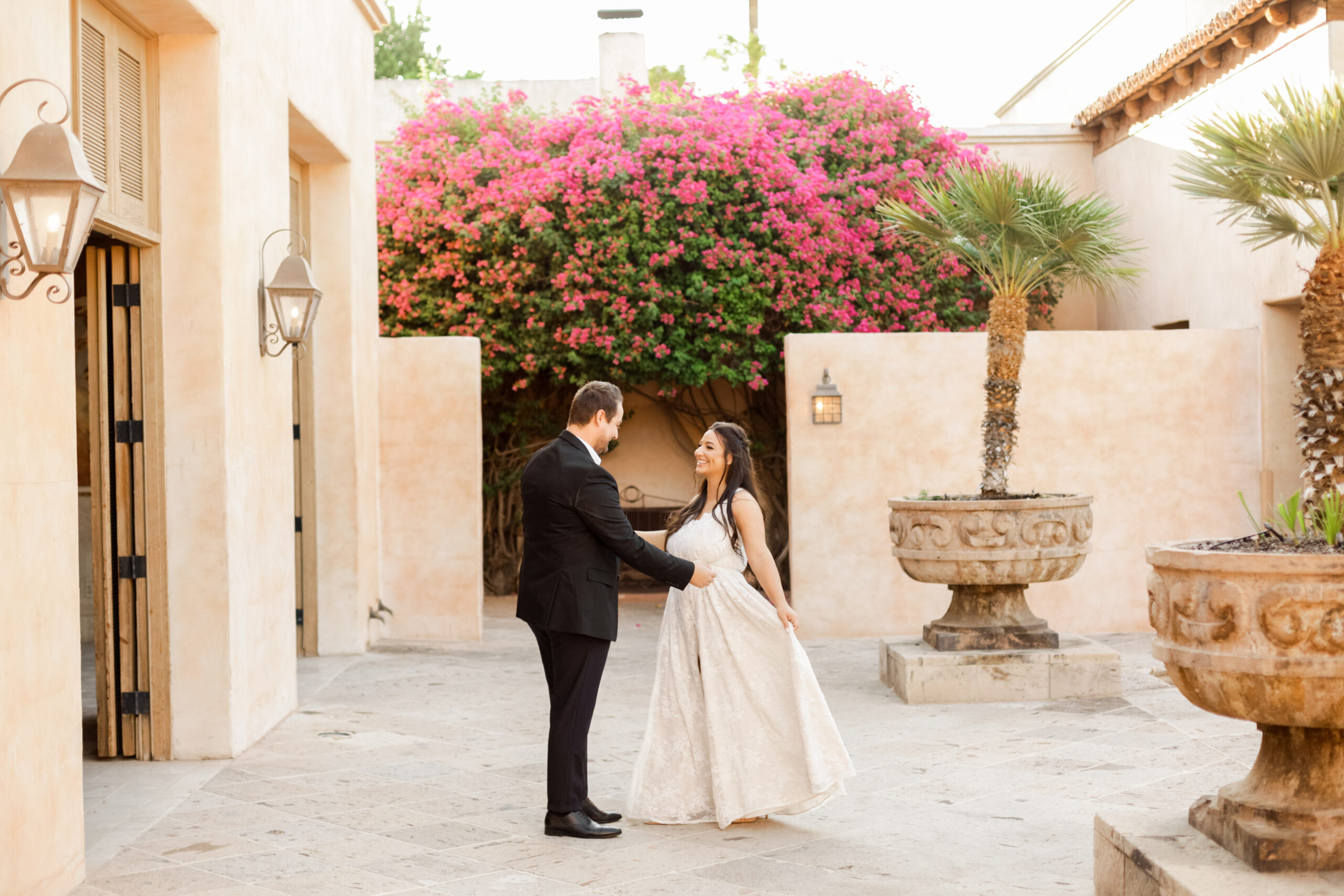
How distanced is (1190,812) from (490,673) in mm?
5632

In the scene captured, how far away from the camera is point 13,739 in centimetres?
379

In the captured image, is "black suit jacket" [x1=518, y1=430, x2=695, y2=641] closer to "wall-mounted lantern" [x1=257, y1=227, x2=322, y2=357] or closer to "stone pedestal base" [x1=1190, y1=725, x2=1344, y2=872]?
"stone pedestal base" [x1=1190, y1=725, x2=1344, y2=872]

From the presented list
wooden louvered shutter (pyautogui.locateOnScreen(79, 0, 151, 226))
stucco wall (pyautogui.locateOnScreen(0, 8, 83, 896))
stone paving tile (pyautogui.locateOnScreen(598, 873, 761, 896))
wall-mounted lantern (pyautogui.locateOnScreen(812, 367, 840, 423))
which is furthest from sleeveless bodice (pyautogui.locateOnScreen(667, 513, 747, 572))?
wall-mounted lantern (pyautogui.locateOnScreen(812, 367, 840, 423))

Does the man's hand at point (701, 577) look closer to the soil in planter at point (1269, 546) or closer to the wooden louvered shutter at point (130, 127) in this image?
the soil in planter at point (1269, 546)

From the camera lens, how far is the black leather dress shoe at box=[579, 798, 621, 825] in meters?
4.86

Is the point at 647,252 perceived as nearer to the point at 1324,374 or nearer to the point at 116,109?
the point at 116,109

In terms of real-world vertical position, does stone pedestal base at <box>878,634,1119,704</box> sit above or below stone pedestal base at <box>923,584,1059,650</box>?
below

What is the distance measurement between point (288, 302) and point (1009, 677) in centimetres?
458

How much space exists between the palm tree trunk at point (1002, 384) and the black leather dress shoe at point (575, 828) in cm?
404

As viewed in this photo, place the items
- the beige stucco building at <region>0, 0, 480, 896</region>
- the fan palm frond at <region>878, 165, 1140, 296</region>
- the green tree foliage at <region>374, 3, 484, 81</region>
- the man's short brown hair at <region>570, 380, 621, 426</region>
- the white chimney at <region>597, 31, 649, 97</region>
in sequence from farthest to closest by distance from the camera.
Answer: the green tree foliage at <region>374, 3, 484, 81</region>
the white chimney at <region>597, 31, 649, 97</region>
the fan palm frond at <region>878, 165, 1140, 296</region>
the man's short brown hair at <region>570, 380, 621, 426</region>
the beige stucco building at <region>0, 0, 480, 896</region>

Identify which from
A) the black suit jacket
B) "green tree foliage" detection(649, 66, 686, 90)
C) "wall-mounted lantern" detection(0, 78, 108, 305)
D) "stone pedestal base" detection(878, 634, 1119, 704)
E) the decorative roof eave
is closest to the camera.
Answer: "wall-mounted lantern" detection(0, 78, 108, 305)

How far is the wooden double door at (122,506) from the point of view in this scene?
5.94 meters

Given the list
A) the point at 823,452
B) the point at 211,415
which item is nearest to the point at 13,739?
the point at 211,415

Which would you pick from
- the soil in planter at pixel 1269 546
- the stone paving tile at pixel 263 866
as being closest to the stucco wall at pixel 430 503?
the stone paving tile at pixel 263 866
